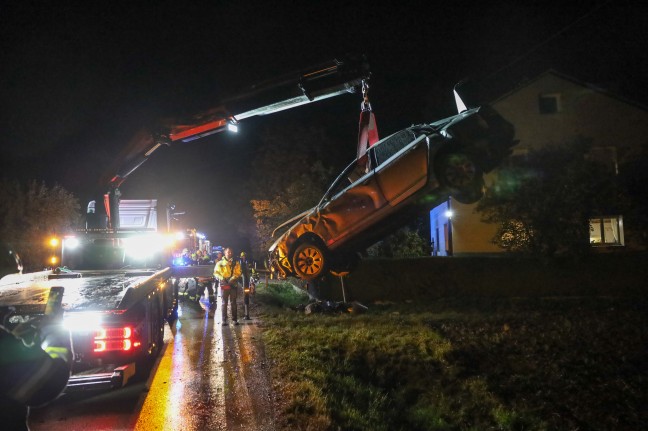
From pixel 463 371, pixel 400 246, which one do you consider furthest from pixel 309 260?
pixel 400 246

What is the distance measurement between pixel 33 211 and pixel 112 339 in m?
32.5

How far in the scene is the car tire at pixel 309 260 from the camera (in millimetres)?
8555

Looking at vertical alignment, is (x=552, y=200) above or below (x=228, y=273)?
above

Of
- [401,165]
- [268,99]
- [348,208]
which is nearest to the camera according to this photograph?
[401,165]

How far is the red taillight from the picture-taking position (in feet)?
19.1

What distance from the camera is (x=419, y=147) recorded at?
7160 mm

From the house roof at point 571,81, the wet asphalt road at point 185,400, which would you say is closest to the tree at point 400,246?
the house roof at point 571,81

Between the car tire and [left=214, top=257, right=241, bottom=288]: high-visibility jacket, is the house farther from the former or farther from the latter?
the car tire

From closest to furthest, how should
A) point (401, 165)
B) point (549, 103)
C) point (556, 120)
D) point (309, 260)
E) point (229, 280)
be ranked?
point (401, 165)
point (309, 260)
point (229, 280)
point (556, 120)
point (549, 103)

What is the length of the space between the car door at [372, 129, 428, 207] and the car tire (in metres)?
1.61

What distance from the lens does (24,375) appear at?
257 cm

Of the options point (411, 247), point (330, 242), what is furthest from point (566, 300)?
point (330, 242)

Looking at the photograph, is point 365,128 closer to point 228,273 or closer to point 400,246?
point 228,273

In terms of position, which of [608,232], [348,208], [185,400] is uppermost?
[348,208]
